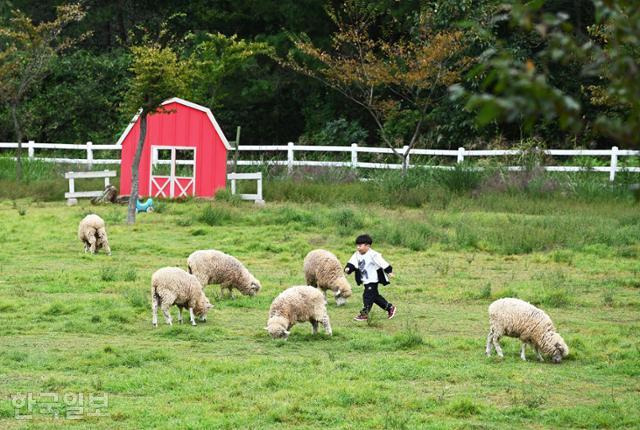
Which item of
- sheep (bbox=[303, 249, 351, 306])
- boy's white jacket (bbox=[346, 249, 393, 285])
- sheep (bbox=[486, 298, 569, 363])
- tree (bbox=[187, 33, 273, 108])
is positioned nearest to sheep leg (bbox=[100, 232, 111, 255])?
sheep (bbox=[303, 249, 351, 306])

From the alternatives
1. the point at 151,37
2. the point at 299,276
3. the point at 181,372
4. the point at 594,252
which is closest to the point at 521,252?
the point at 594,252

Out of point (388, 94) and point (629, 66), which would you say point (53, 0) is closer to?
point (388, 94)

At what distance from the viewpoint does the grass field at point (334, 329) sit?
9977 millimetres

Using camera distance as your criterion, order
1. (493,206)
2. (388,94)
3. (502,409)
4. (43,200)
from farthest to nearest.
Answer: (388,94)
(43,200)
(493,206)
(502,409)

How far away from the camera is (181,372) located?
36.8ft

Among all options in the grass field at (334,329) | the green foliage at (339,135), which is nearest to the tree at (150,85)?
the grass field at (334,329)

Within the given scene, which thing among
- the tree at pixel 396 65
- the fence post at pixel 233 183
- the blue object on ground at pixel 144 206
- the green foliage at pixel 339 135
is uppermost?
the tree at pixel 396 65

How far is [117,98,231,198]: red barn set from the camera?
97.7ft

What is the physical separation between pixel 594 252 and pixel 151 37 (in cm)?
2578

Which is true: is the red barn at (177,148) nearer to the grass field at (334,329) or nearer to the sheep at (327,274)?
the grass field at (334,329)

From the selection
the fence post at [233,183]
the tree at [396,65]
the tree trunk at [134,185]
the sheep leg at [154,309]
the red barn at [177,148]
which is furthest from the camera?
the tree at [396,65]

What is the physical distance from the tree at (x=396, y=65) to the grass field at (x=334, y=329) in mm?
7731

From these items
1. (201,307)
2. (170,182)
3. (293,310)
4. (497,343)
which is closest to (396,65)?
(170,182)

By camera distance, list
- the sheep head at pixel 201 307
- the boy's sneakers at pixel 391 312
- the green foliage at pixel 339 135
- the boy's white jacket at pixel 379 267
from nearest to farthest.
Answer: the sheep head at pixel 201 307
the boy's white jacket at pixel 379 267
the boy's sneakers at pixel 391 312
the green foliage at pixel 339 135
